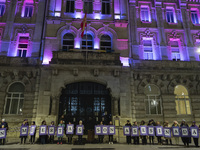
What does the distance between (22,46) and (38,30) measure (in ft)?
8.81

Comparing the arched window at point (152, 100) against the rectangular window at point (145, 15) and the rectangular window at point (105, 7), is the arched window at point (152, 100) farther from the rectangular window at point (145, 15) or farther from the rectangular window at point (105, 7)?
the rectangular window at point (105, 7)

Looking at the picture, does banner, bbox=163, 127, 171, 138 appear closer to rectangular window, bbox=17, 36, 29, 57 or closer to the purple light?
the purple light

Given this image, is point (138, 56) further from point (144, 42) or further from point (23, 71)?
point (23, 71)

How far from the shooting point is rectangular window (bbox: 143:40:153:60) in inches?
797

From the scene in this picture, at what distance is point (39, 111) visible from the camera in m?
16.6

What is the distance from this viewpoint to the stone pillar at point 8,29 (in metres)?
18.8

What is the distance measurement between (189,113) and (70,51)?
14952mm

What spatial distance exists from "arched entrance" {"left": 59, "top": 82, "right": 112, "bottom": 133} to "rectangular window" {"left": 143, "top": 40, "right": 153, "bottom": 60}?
669 cm

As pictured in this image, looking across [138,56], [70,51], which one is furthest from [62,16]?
[138,56]

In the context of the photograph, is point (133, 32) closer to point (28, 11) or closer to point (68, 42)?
point (68, 42)

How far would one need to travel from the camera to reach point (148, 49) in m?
20.6

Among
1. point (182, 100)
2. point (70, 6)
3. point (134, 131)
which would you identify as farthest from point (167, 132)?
point (70, 6)

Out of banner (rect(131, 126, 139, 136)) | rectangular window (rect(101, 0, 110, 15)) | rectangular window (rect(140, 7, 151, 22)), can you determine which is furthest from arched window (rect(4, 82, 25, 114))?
rectangular window (rect(140, 7, 151, 22))

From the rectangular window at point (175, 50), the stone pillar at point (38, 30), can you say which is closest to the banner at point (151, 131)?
the rectangular window at point (175, 50)
